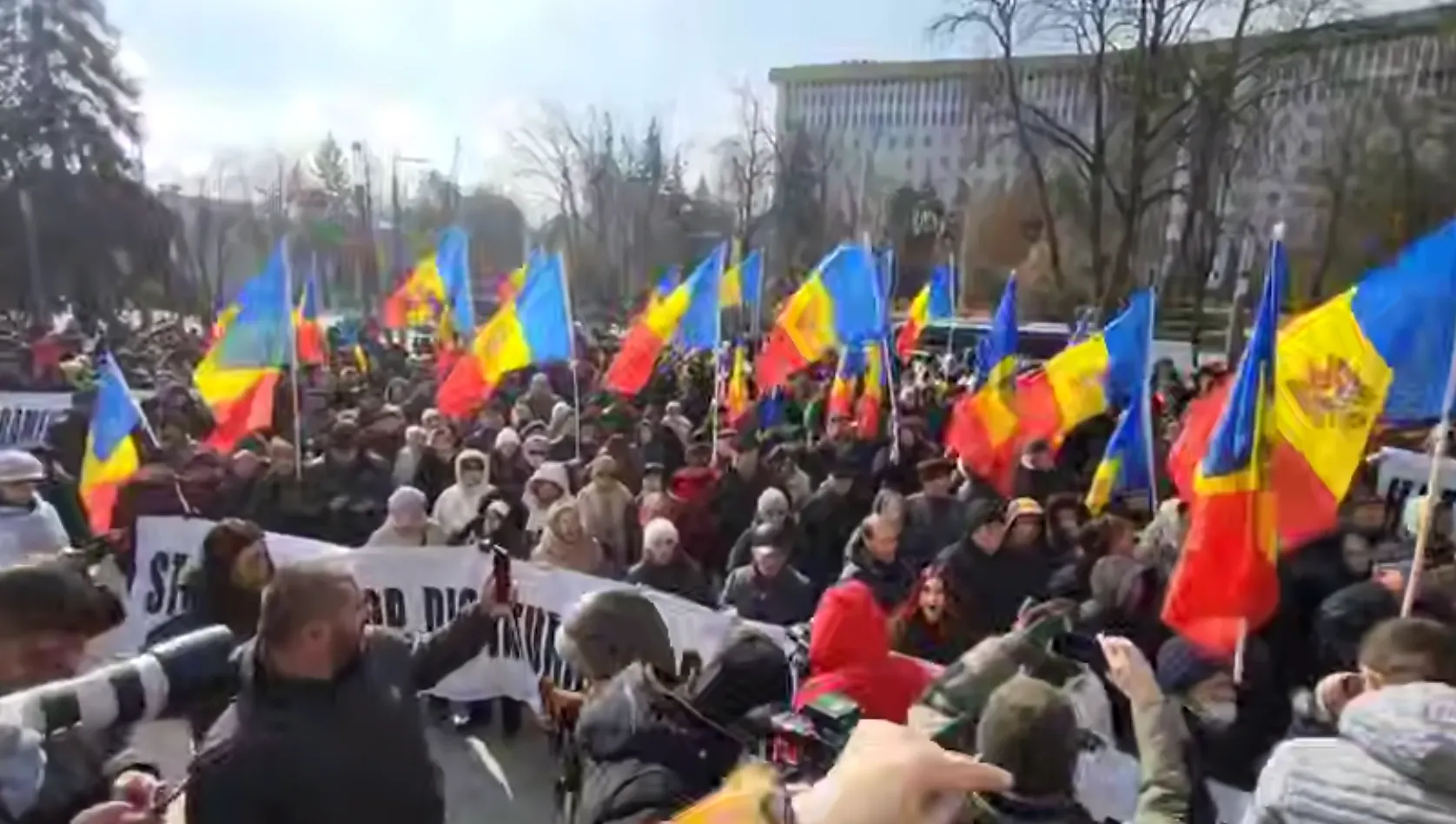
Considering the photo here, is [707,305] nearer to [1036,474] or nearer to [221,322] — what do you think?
[1036,474]

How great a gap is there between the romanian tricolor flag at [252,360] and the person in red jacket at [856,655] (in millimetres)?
5881

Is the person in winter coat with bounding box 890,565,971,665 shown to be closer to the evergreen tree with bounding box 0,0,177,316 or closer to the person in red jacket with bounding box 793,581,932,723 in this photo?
the person in red jacket with bounding box 793,581,932,723

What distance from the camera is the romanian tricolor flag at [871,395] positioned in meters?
11.5

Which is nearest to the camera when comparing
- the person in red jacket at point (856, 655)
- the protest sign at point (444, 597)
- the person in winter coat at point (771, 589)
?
the person in red jacket at point (856, 655)

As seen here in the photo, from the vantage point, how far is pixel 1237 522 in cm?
496

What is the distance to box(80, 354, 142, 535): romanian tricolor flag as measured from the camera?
297 inches

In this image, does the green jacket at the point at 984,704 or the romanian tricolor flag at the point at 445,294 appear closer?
the green jacket at the point at 984,704

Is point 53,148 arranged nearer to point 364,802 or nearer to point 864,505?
point 864,505

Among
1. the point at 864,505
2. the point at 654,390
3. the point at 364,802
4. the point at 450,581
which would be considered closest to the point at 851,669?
the point at 364,802

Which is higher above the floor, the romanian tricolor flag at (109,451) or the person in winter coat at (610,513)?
the romanian tricolor flag at (109,451)

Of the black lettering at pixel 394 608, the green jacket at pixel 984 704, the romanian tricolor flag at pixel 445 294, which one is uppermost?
the romanian tricolor flag at pixel 445 294

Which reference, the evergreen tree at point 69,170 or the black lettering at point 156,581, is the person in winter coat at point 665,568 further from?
the evergreen tree at point 69,170

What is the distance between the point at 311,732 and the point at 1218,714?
2.88 metres

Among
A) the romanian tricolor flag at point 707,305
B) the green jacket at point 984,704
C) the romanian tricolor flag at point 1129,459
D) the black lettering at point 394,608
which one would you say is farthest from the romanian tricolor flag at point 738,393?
the green jacket at point 984,704
